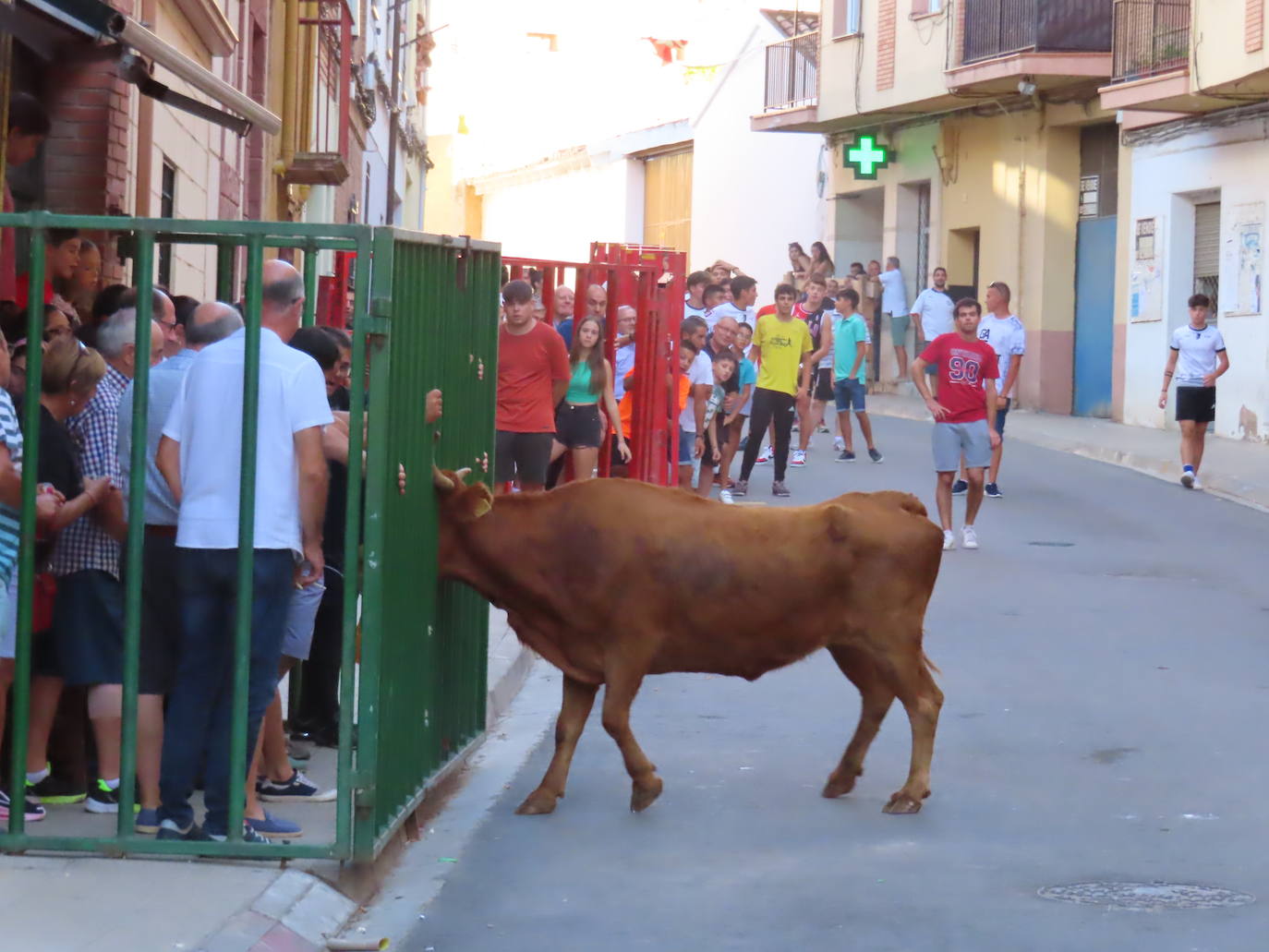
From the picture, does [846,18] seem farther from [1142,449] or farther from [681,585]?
[681,585]

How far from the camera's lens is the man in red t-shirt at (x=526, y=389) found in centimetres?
1273

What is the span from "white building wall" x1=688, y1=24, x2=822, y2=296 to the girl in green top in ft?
97.6

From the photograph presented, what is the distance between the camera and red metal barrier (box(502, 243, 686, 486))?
14.3 meters

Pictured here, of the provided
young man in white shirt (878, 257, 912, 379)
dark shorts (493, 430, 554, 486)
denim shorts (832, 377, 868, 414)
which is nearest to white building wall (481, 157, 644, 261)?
young man in white shirt (878, 257, 912, 379)

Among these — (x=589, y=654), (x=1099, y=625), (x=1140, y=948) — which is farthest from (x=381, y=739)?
(x=1099, y=625)

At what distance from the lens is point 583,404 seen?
14000mm

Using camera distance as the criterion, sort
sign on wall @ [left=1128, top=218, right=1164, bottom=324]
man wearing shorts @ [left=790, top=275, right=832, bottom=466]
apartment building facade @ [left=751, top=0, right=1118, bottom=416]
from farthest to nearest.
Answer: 1. apartment building facade @ [left=751, top=0, right=1118, bottom=416]
2. sign on wall @ [left=1128, top=218, right=1164, bottom=324]
3. man wearing shorts @ [left=790, top=275, right=832, bottom=466]

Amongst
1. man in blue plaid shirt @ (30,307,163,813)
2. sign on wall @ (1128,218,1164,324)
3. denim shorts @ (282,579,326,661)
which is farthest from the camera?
sign on wall @ (1128,218,1164,324)

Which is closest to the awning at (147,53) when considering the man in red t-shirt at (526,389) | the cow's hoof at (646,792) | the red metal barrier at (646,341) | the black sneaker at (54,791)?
the man in red t-shirt at (526,389)

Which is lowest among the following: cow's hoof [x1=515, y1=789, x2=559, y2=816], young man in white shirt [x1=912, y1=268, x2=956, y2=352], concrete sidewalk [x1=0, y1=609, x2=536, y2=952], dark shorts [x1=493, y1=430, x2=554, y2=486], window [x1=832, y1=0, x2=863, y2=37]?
cow's hoof [x1=515, y1=789, x2=559, y2=816]

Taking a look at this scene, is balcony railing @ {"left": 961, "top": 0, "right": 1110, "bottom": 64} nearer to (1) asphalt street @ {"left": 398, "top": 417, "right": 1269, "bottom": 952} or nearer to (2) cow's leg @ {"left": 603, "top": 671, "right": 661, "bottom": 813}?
(1) asphalt street @ {"left": 398, "top": 417, "right": 1269, "bottom": 952}

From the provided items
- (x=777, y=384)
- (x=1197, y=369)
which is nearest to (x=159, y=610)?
(x=777, y=384)

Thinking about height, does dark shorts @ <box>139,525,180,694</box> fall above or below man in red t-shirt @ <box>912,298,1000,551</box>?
below

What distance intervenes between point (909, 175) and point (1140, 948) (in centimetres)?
3079
